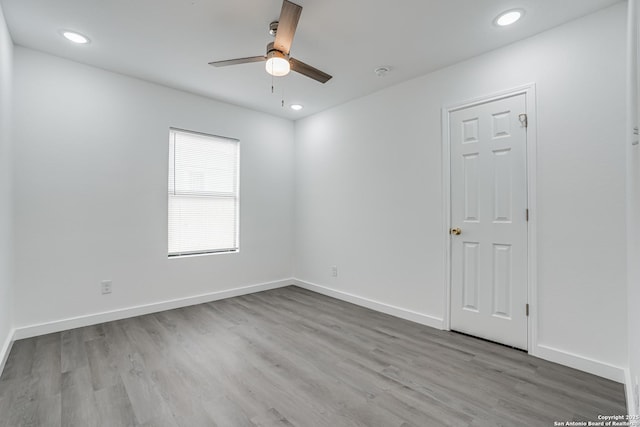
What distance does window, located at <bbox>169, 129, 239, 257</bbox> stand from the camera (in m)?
3.75

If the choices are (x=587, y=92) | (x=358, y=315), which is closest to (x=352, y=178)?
(x=358, y=315)

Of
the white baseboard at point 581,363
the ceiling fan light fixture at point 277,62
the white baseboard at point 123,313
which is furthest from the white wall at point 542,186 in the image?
the ceiling fan light fixture at point 277,62

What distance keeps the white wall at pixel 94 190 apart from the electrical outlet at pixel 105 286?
0.18 feet

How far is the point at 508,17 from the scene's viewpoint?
2262 millimetres

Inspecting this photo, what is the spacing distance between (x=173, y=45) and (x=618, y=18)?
348 cm

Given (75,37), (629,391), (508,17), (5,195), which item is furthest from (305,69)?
(629,391)

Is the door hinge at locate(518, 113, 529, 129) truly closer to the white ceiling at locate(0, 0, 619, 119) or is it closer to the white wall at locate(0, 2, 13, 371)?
the white ceiling at locate(0, 0, 619, 119)

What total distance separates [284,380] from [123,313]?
224 centimetres

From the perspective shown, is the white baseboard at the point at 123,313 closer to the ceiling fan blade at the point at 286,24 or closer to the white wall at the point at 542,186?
the white wall at the point at 542,186

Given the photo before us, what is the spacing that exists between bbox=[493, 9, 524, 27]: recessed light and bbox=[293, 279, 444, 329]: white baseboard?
8.80 ft

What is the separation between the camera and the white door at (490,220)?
2.57 m

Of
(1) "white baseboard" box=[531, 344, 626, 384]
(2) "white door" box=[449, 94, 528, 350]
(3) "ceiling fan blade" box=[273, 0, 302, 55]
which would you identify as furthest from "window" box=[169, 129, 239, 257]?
(1) "white baseboard" box=[531, 344, 626, 384]

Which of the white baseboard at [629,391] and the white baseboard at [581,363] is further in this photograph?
the white baseboard at [581,363]

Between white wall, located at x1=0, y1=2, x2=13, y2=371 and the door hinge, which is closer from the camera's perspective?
white wall, located at x1=0, y1=2, x2=13, y2=371
